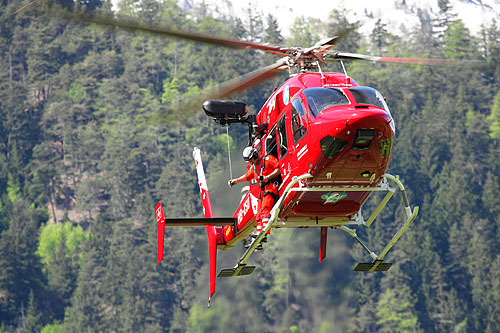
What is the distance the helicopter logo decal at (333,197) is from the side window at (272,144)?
1.34 meters

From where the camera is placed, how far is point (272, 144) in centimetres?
1675

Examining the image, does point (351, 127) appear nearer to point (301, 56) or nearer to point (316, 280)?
point (301, 56)

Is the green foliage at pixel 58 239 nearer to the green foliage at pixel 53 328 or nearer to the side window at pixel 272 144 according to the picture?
the green foliage at pixel 53 328

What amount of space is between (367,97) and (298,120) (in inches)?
47.5

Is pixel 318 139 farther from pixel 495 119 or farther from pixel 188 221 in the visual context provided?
pixel 495 119

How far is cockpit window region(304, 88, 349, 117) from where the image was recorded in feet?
49.2

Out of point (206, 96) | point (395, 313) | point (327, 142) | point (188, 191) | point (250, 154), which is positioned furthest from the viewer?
point (188, 191)

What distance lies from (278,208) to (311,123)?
63.5 inches

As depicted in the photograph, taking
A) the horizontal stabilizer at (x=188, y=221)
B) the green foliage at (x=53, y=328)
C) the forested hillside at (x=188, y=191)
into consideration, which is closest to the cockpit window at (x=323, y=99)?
the horizontal stabilizer at (x=188, y=221)

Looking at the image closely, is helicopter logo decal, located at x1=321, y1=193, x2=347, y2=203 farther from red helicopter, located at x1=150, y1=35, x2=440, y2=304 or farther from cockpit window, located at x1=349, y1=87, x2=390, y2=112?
cockpit window, located at x1=349, y1=87, x2=390, y2=112

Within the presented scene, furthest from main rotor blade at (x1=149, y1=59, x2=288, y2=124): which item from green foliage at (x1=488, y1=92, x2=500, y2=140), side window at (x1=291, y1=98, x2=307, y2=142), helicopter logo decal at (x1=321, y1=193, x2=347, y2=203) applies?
green foliage at (x1=488, y1=92, x2=500, y2=140)

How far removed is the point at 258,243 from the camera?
1633 centimetres

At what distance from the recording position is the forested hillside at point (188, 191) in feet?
211

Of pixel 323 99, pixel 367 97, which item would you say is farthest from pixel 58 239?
pixel 367 97
